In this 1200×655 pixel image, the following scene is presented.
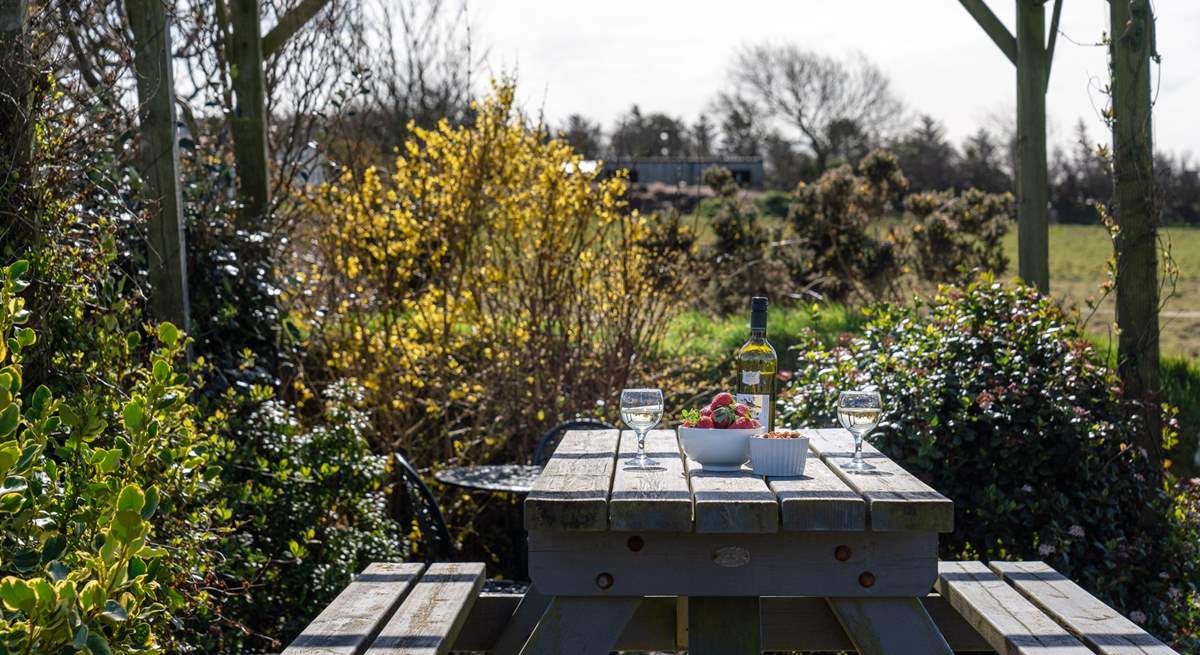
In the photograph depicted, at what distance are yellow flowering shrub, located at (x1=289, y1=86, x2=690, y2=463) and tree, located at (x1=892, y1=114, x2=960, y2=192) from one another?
21.3m

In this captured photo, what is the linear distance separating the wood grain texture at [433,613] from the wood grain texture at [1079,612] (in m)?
1.39

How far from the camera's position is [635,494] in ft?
7.84

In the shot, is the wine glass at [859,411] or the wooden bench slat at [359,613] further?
the wine glass at [859,411]

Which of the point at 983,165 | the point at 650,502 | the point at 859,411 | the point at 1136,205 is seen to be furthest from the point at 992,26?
the point at 983,165

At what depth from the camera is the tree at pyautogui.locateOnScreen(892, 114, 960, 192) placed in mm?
26812

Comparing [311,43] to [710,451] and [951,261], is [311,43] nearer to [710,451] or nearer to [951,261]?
[710,451]

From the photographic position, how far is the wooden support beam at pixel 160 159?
13.7ft

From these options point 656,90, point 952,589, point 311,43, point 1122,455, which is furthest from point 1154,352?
point 656,90

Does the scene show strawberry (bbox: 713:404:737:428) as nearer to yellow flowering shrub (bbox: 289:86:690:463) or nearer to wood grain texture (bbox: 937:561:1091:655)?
wood grain texture (bbox: 937:561:1091:655)

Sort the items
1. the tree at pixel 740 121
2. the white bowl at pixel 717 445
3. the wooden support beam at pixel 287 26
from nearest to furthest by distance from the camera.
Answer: the white bowl at pixel 717 445 → the wooden support beam at pixel 287 26 → the tree at pixel 740 121

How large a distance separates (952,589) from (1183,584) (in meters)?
1.40

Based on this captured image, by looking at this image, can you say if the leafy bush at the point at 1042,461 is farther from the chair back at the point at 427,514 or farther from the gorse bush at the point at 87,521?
the gorse bush at the point at 87,521

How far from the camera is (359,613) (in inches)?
109

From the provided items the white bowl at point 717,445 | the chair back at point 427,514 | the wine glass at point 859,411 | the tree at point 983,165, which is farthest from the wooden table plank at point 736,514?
the tree at point 983,165
